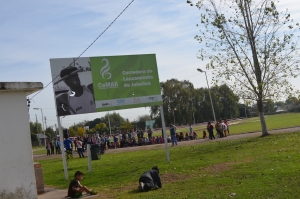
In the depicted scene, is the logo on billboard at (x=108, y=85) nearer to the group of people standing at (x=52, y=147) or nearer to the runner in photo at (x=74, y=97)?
the runner in photo at (x=74, y=97)

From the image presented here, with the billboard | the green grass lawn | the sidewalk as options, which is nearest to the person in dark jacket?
the green grass lawn

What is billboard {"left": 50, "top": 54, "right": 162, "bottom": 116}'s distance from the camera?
58.5 feet

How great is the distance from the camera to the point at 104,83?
18.5 m

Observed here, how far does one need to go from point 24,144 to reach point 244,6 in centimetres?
2182

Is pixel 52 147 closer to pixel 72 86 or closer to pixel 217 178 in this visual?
pixel 72 86

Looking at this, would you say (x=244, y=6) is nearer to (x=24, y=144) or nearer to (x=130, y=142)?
(x=130, y=142)

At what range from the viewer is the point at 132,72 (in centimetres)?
1903

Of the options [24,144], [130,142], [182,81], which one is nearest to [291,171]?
[24,144]

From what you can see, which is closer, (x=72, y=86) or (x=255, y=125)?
(x=72, y=86)

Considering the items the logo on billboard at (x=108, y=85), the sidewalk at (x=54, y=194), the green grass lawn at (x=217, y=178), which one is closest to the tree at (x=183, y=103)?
the logo on billboard at (x=108, y=85)

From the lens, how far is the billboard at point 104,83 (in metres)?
17.8

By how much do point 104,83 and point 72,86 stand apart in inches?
56.5

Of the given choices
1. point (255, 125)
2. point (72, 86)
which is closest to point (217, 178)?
point (72, 86)

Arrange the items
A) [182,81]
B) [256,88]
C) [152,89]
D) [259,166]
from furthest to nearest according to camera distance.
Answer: [182,81], [256,88], [152,89], [259,166]
